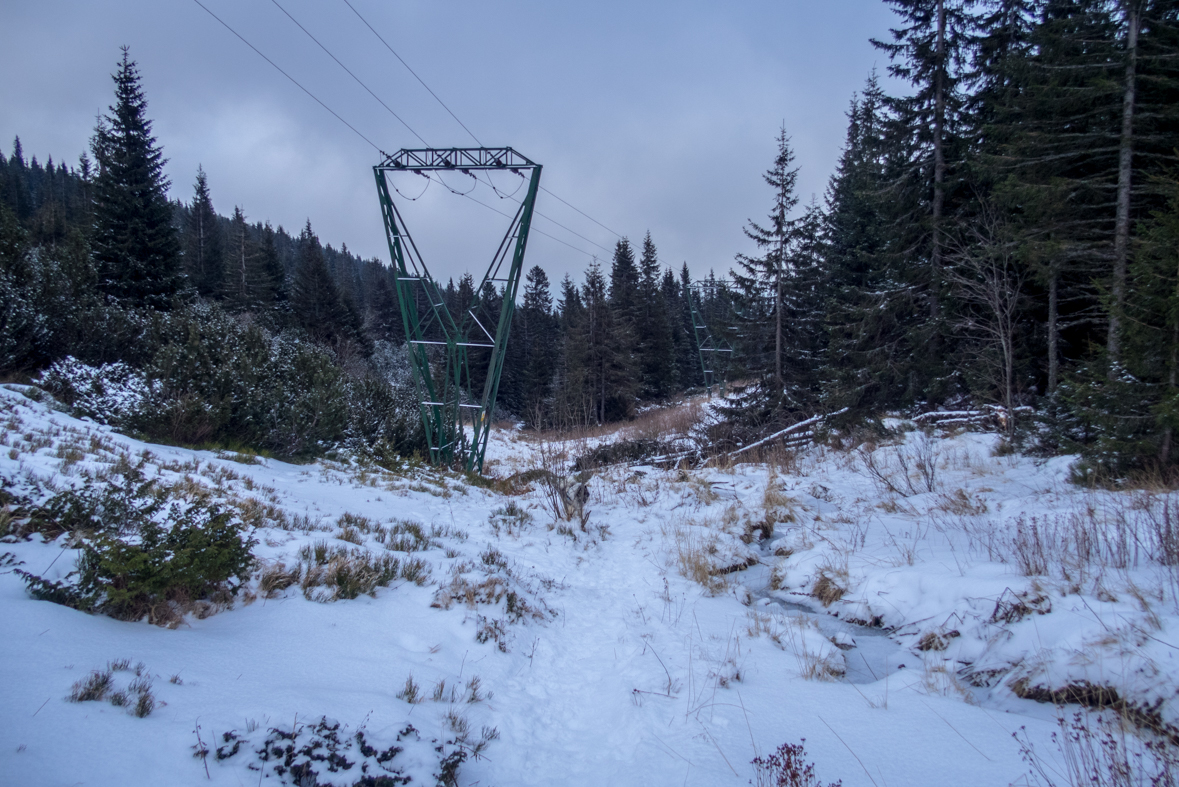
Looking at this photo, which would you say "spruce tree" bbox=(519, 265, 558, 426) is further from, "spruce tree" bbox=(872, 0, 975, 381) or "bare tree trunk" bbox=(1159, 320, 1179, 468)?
"bare tree trunk" bbox=(1159, 320, 1179, 468)

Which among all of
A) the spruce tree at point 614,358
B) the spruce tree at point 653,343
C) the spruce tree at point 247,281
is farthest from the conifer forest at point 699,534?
the spruce tree at point 247,281

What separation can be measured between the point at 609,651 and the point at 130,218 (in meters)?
28.0

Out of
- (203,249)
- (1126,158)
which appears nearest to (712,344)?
(1126,158)

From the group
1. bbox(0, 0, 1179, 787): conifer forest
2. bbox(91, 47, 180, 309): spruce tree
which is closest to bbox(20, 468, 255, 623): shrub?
bbox(0, 0, 1179, 787): conifer forest

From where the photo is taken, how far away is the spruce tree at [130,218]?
20438mm

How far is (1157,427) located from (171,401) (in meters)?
13.6

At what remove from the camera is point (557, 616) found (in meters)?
4.23

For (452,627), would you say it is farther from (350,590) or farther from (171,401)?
(171,401)

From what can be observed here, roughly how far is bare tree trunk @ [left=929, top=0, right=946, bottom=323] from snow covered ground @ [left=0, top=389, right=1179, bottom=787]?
24.3 ft

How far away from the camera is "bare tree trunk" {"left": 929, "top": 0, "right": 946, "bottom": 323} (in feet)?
39.2

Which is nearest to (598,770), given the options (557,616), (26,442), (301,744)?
(301,744)

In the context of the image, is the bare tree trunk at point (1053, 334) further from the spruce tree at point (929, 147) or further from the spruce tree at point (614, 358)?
the spruce tree at point (614, 358)

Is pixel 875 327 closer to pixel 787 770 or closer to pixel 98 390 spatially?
pixel 787 770

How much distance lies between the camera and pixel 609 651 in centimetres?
366
